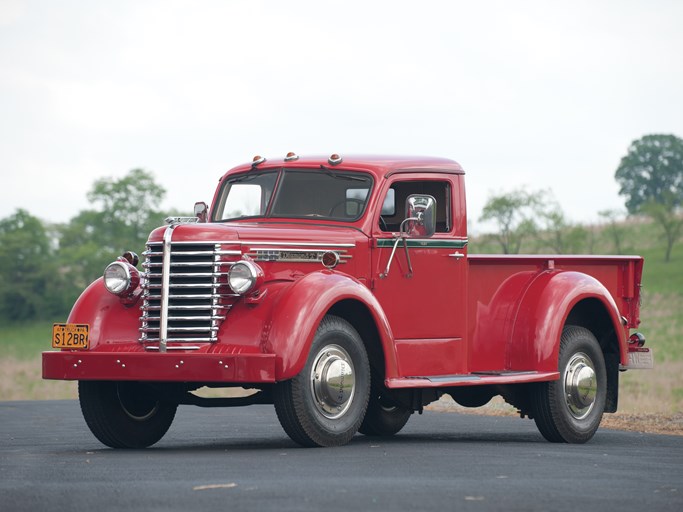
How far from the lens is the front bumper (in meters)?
9.70

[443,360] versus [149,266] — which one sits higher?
[149,266]

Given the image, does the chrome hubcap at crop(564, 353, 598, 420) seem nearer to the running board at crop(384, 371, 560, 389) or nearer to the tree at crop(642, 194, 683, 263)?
the running board at crop(384, 371, 560, 389)

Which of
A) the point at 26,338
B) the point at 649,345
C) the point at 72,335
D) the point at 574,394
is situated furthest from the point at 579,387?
the point at 26,338

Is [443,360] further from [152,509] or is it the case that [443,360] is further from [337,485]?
[152,509]

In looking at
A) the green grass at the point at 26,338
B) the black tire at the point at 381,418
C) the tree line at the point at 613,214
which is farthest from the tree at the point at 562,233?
the black tire at the point at 381,418

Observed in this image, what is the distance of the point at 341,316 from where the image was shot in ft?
35.4

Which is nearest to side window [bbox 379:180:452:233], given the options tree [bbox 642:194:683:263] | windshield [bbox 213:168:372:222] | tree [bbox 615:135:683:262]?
windshield [bbox 213:168:372:222]

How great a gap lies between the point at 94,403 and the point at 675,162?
115592 mm

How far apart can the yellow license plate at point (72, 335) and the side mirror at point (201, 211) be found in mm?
2099

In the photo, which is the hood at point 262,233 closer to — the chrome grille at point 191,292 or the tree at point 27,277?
the chrome grille at point 191,292

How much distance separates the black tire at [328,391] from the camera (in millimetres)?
9911

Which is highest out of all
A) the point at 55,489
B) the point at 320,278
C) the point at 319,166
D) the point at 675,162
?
the point at 675,162

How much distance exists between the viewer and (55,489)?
7.87 metres

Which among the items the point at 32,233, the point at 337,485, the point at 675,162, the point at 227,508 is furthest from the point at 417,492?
the point at 675,162
